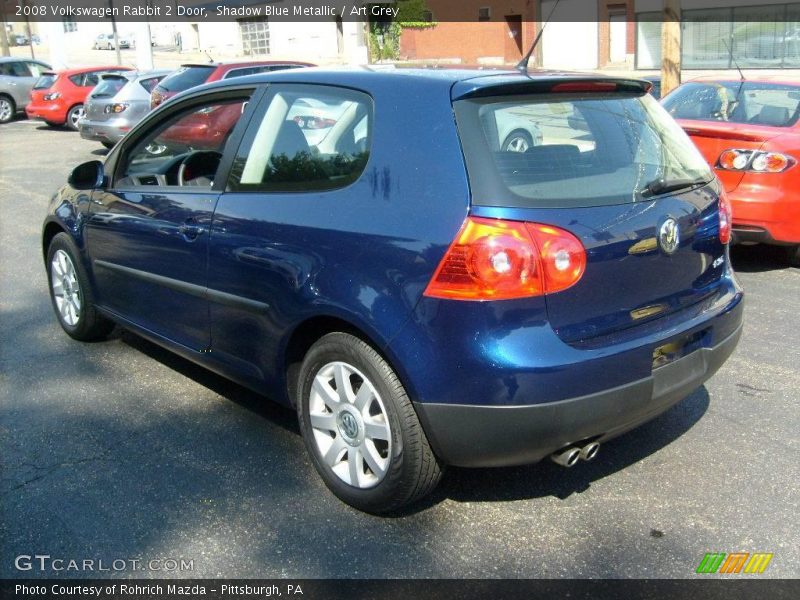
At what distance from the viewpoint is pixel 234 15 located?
5078 centimetres

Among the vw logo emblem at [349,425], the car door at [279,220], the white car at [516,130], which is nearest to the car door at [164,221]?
the car door at [279,220]

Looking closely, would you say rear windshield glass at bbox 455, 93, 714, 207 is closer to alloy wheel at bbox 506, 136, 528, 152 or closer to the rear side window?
alloy wheel at bbox 506, 136, 528, 152

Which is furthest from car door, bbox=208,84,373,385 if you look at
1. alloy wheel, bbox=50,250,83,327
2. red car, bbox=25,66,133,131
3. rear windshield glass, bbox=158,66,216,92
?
red car, bbox=25,66,133,131

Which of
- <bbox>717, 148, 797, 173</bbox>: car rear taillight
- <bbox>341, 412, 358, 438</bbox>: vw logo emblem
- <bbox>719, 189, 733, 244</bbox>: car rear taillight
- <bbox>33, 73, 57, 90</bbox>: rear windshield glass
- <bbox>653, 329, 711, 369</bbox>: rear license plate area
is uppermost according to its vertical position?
<bbox>33, 73, 57, 90</bbox>: rear windshield glass

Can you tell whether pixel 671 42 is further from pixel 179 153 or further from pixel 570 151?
pixel 570 151

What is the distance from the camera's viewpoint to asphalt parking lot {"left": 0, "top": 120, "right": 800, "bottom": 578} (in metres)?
3.08

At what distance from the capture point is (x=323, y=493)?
353 cm

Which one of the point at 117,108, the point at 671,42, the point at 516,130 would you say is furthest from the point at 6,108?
the point at 516,130

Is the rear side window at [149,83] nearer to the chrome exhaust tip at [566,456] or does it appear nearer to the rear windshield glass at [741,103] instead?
the rear windshield glass at [741,103]

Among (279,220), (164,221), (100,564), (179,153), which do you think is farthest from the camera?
(179,153)

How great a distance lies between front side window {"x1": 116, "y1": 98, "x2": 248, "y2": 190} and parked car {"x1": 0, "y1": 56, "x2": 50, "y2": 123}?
20807mm

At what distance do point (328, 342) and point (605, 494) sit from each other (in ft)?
4.29

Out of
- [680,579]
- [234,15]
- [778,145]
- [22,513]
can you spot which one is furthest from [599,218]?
[234,15]

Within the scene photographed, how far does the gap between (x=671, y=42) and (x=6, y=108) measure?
18856 millimetres
